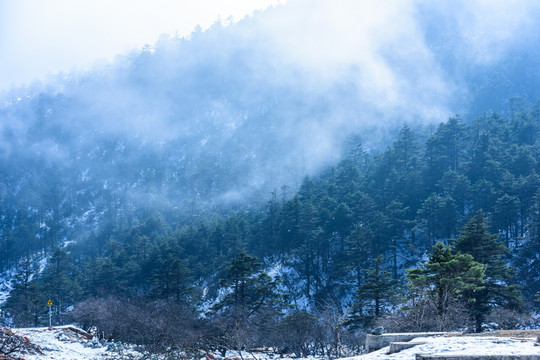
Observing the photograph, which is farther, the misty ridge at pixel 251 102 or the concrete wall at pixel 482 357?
the misty ridge at pixel 251 102

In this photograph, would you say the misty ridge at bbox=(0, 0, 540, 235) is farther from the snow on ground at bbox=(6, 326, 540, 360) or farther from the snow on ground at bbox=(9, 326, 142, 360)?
the snow on ground at bbox=(6, 326, 540, 360)

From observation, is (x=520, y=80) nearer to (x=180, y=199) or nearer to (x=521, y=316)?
(x=180, y=199)

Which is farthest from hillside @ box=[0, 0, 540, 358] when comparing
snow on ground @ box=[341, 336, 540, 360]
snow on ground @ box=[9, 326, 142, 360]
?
snow on ground @ box=[341, 336, 540, 360]

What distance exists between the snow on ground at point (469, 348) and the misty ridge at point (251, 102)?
73.1 meters

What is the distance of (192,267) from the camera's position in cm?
5406

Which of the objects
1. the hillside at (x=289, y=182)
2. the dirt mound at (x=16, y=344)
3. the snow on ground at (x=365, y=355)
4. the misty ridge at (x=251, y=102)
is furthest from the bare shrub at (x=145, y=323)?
the misty ridge at (x=251, y=102)

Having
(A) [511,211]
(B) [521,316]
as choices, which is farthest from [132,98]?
(B) [521,316]

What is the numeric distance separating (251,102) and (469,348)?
452 feet

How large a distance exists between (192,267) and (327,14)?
15206cm

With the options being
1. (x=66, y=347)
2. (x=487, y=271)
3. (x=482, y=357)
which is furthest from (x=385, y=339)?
(x=66, y=347)

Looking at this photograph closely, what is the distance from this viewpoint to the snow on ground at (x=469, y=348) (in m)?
8.22

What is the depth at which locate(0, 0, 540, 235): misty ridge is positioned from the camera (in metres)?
110

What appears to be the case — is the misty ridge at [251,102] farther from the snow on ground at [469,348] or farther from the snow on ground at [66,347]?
the snow on ground at [469,348]

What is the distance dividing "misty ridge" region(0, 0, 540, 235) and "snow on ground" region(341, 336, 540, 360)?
73.1 meters
